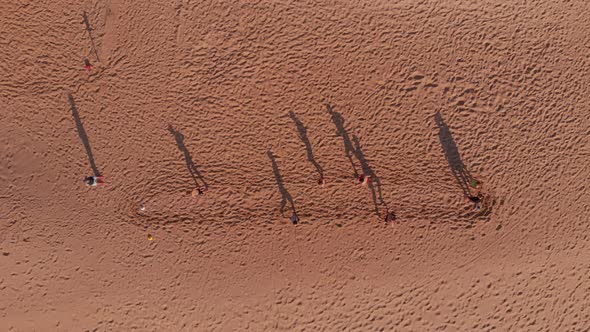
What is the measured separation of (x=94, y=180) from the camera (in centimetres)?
886

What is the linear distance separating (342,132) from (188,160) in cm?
423

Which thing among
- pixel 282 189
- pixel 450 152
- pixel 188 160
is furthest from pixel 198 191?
pixel 450 152

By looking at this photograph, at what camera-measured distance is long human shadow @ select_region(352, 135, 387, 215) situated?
9.14 meters

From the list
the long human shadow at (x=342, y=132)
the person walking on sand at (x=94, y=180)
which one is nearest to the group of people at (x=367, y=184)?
the person walking on sand at (x=94, y=180)

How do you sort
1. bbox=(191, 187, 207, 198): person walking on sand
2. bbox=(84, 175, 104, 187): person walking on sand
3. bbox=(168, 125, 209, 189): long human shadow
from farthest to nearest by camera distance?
bbox=(168, 125, 209, 189): long human shadow → bbox=(191, 187, 207, 198): person walking on sand → bbox=(84, 175, 104, 187): person walking on sand

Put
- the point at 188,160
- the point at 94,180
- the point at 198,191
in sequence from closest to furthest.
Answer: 1. the point at 94,180
2. the point at 198,191
3. the point at 188,160

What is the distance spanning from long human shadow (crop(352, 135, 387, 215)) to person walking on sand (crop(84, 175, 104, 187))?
269 inches

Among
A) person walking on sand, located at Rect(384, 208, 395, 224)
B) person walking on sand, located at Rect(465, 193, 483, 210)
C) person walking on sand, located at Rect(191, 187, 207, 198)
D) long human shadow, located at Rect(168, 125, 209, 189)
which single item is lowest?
person walking on sand, located at Rect(465, 193, 483, 210)

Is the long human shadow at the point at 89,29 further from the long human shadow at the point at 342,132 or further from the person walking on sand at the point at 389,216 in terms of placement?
the person walking on sand at the point at 389,216

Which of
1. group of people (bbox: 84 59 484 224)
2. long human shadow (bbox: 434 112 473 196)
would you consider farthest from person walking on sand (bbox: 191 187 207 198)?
long human shadow (bbox: 434 112 473 196)

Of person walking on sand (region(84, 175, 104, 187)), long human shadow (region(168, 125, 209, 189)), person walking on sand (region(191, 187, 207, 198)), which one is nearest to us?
person walking on sand (region(84, 175, 104, 187))

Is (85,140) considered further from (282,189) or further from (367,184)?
(367,184)

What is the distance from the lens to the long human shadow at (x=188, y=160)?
9109 mm

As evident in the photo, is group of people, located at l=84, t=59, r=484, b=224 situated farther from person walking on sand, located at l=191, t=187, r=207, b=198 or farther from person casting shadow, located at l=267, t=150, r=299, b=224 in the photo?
person casting shadow, located at l=267, t=150, r=299, b=224
